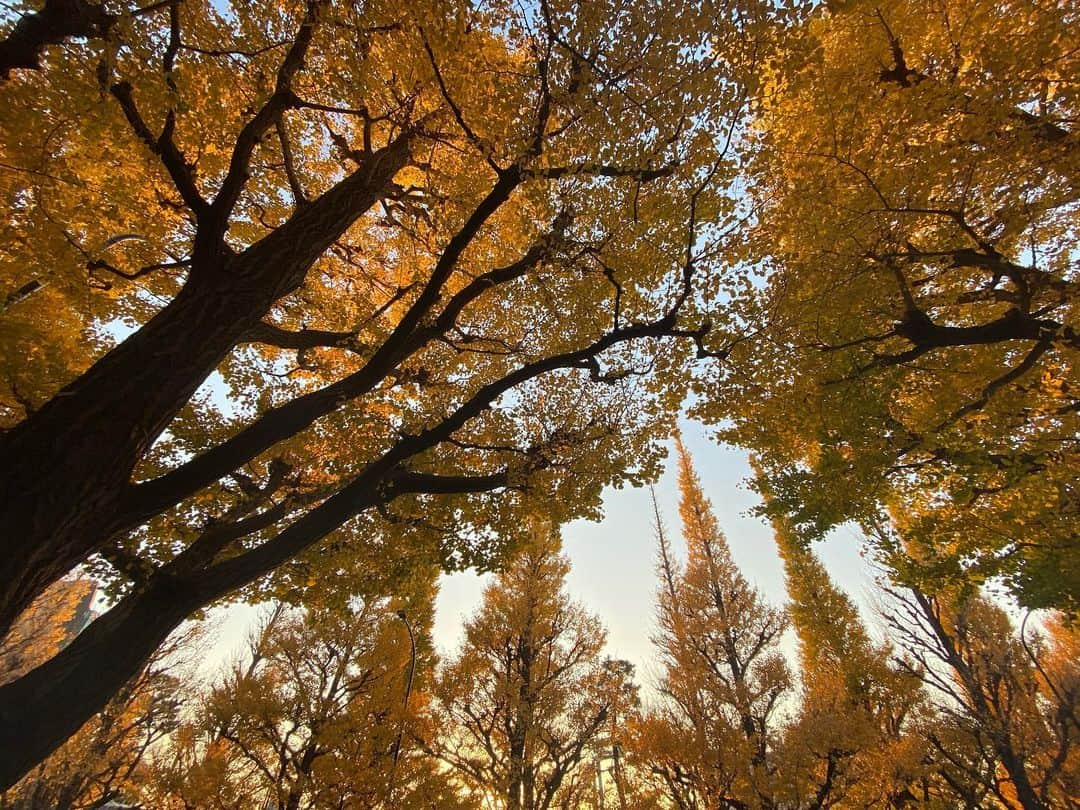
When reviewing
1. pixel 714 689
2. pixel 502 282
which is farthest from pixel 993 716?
pixel 502 282

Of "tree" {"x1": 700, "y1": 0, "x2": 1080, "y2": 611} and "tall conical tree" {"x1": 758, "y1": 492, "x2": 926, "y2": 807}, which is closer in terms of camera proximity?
"tree" {"x1": 700, "y1": 0, "x2": 1080, "y2": 611}

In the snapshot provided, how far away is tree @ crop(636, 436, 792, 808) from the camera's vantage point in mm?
8867

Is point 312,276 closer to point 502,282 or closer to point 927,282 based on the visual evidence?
point 502,282

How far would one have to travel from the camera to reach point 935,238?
16.8 feet

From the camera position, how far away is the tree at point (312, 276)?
9.79ft

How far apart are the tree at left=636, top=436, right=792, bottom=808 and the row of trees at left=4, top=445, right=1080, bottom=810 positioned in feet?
0.15

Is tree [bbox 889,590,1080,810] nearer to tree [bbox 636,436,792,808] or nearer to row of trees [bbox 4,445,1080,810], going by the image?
row of trees [bbox 4,445,1080,810]

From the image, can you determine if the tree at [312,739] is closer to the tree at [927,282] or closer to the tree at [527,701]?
the tree at [527,701]

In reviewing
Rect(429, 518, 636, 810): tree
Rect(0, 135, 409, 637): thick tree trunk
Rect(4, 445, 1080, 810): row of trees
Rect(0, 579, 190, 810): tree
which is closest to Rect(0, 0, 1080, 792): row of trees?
Rect(0, 135, 409, 637): thick tree trunk

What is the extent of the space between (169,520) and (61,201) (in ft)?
12.5

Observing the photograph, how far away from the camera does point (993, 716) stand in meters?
9.59

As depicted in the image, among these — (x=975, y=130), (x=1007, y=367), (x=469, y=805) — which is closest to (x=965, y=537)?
(x=1007, y=367)

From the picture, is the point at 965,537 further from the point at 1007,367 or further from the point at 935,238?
the point at 935,238

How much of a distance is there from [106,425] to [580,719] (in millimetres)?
11955
